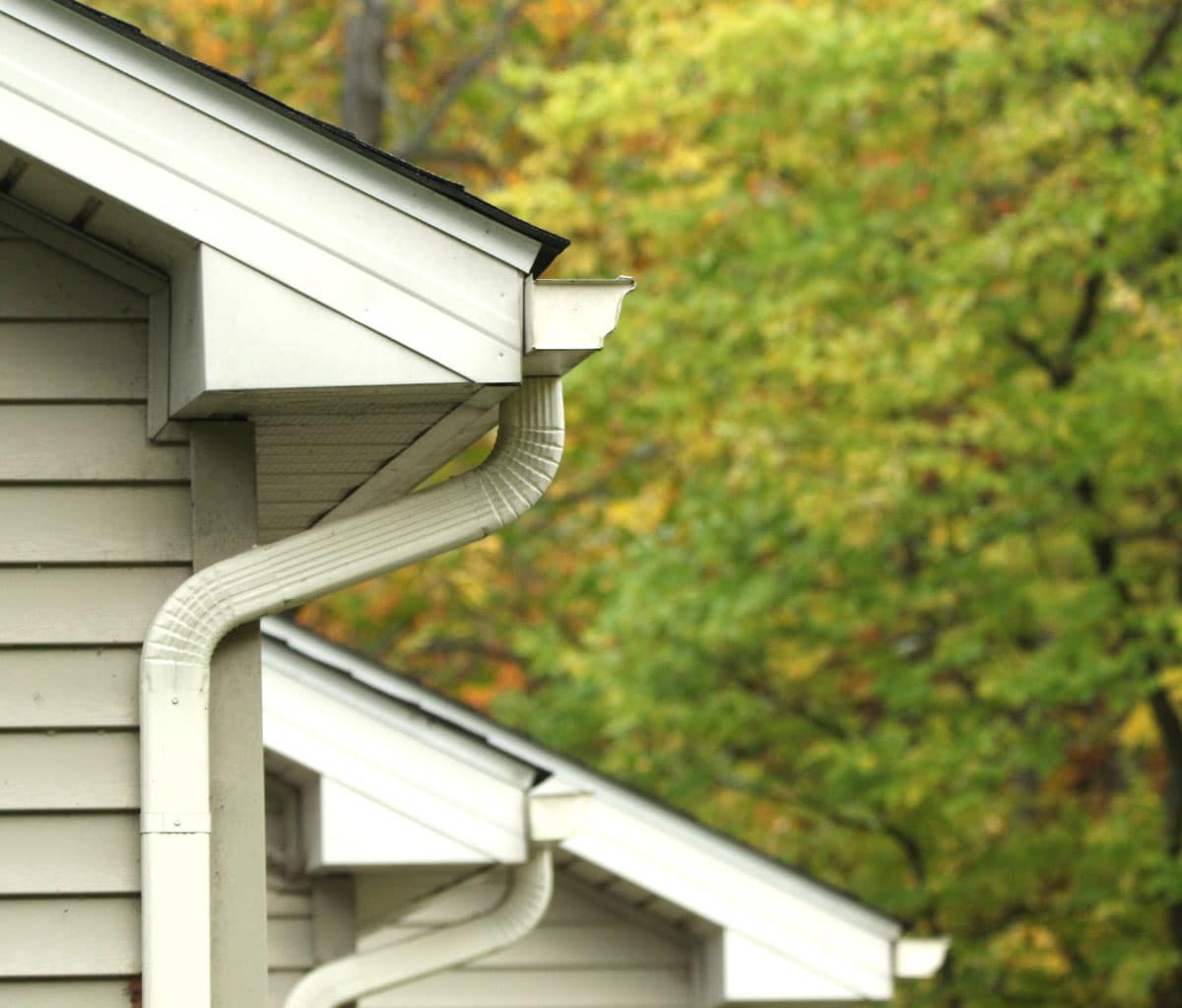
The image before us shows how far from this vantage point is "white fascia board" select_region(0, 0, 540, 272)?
3545 mm

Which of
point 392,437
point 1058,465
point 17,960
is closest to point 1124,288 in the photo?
point 1058,465

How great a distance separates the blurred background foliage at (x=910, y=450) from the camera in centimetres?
1215

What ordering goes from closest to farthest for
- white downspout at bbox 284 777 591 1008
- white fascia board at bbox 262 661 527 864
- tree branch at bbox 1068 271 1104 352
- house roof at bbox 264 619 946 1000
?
white fascia board at bbox 262 661 527 864 < white downspout at bbox 284 777 591 1008 < house roof at bbox 264 619 946 1000 < tree branch at bbox 1068 271 1104 352

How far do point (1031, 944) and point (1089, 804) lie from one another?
501cm

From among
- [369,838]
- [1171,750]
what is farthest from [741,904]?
[1171,750]

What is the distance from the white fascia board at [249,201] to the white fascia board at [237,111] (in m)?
0.01

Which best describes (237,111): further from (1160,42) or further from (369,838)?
(1160,42)

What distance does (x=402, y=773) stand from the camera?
598cm

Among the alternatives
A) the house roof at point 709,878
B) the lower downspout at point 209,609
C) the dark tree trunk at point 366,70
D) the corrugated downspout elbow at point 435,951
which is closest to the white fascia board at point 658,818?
the house roof at point 709,878

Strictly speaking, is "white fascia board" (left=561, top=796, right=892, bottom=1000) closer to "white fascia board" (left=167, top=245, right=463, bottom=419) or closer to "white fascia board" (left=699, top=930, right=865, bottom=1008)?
"white fascia board" (left=699, top=930, right=865, bottom=1008)

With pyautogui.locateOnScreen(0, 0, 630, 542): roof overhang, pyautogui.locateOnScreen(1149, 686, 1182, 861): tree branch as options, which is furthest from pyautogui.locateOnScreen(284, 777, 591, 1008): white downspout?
pyautogui.locateOnScreen(1149, 686, 1182, 861): tree branch

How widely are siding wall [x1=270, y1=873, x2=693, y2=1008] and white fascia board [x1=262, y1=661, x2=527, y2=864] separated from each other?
67.2 inches

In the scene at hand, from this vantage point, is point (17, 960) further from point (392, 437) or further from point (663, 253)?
point (663, 253)

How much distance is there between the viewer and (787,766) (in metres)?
15.1
